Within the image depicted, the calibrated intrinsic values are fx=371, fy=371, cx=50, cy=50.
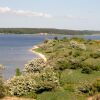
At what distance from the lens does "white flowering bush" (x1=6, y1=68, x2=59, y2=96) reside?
3069 centimetres

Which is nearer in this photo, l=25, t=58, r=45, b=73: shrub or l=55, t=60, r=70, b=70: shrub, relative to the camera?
l=25, t=58, r=45, b=73: shrub

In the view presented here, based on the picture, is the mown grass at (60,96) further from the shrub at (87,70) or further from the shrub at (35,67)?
the shrub at (35,67)

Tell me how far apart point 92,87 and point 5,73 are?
1673 centimetres

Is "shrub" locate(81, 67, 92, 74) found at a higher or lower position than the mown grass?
higher

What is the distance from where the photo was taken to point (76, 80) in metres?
37.2

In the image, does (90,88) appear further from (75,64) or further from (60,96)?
(75,64)

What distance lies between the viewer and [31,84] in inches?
1230

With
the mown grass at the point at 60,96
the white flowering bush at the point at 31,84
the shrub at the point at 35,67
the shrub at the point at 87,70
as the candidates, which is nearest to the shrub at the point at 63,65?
the shrub at the point at 35,67

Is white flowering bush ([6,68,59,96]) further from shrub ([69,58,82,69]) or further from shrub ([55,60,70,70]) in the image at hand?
shrub ([69,58,82,69])

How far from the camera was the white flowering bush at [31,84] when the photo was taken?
3069 centimetres

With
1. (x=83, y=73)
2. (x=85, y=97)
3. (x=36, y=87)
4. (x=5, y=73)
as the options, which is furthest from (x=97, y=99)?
(x=5, y=73)

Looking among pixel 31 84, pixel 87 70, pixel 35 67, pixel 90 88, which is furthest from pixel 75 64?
pixel 31 84

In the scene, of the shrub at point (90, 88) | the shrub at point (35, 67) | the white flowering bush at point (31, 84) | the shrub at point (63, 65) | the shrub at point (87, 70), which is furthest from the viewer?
the shrub at point (63, 65)

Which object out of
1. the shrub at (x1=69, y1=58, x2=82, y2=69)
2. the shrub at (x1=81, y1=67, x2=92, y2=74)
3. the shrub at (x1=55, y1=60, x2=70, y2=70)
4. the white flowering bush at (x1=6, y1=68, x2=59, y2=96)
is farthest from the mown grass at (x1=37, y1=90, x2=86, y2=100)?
the shrub at (x1=69, y1=58, x2=82, y2=69)
